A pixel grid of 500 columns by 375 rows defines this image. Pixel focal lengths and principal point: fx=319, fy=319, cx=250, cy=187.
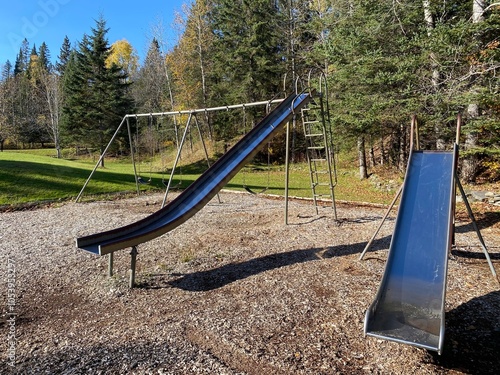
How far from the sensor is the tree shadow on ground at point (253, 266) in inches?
161

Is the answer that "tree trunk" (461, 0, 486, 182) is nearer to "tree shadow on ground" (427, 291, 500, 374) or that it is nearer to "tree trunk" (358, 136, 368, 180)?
"tree trunk" (358, 136, 368, 180)

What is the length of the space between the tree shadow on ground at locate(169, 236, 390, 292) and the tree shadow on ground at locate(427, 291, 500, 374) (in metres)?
1.83

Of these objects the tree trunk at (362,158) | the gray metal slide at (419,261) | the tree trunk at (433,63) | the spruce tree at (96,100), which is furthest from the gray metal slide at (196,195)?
the spruce tree at (96,100)

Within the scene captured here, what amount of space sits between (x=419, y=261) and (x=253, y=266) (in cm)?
221

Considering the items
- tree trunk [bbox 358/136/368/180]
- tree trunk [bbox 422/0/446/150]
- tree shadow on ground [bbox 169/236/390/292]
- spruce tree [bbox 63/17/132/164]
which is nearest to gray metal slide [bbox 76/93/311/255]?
tree shadow on ground [bbox 169/236/390/292]

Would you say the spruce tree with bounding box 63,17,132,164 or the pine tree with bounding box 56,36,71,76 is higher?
the pine tree with bounding box 56,36,71,76

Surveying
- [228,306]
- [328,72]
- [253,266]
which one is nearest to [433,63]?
[328,72]

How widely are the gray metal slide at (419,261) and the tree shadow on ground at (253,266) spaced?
64.9 inches

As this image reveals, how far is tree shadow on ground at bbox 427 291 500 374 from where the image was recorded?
8.23ft

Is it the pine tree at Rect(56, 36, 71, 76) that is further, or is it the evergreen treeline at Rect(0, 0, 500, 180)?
the pine tree at Rect(56, 36, 71, 76)

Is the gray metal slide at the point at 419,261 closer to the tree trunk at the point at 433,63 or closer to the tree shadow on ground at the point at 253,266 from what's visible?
the tree shadow on ground at the point at 253,266

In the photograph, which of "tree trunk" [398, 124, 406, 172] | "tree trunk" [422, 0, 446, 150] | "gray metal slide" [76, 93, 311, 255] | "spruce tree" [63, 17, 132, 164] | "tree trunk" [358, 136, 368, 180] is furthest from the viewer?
"spruce tree" [63, 17, 132, 164]

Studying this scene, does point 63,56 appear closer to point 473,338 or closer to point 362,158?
point 362,158

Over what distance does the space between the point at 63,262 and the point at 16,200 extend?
19.2 feet
